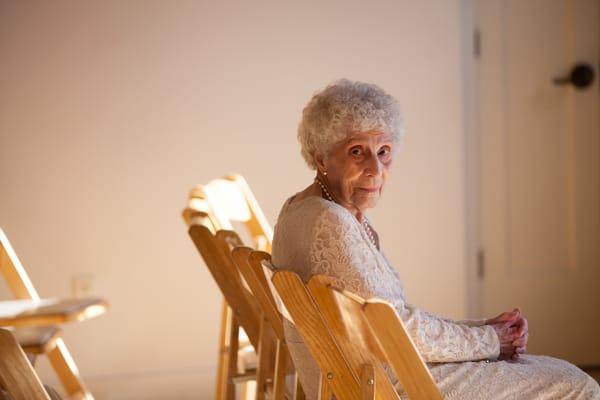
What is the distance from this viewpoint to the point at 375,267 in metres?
1.62

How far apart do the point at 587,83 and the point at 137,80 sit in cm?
209

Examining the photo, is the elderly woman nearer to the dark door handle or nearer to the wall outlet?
the wall outlet

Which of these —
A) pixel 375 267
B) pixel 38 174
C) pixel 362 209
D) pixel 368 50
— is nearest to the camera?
pixel 375 267

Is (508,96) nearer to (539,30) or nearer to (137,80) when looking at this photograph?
(539,30)

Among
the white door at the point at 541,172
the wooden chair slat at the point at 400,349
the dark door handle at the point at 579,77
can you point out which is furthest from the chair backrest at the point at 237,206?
the dark door handle at the point at 579,77

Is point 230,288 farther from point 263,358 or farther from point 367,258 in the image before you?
point 367,258

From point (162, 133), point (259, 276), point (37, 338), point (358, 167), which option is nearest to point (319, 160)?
point (358, 167)

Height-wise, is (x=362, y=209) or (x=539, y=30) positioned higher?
(x=539, y=30)

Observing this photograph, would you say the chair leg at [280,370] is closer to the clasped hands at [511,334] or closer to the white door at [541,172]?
the clasped hands at [511,334]

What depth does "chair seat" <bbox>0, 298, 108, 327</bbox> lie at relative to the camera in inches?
75.1

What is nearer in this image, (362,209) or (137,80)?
(362,209)

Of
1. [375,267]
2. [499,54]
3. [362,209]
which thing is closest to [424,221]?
[499,54]

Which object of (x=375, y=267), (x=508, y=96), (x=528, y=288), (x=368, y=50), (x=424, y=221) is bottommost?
(x=528, y=288)

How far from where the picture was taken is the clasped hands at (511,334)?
180cm
